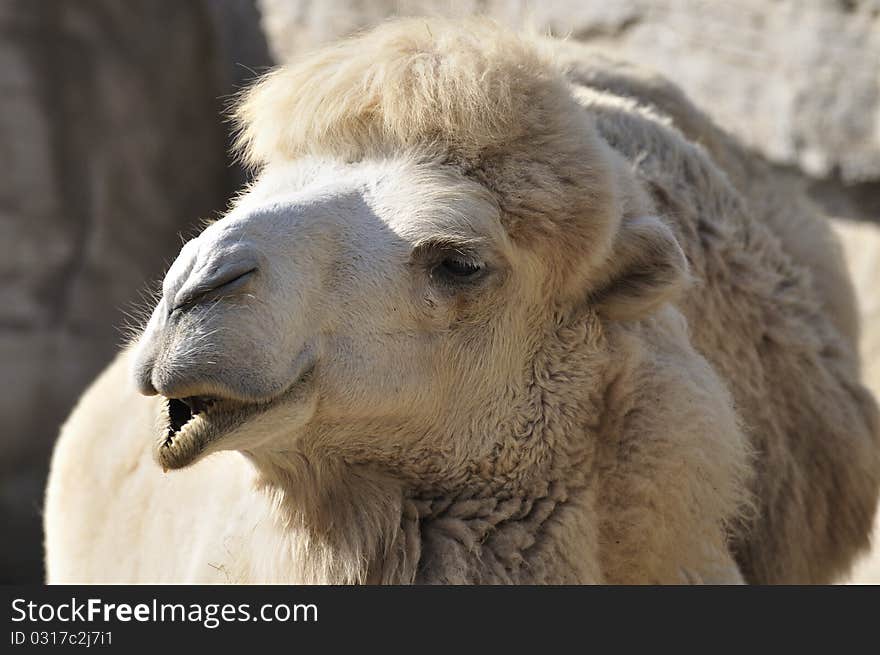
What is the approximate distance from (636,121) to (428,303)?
146 cm

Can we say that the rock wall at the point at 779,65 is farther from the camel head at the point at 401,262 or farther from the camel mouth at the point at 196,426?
the camel mouth at the point at 196,426

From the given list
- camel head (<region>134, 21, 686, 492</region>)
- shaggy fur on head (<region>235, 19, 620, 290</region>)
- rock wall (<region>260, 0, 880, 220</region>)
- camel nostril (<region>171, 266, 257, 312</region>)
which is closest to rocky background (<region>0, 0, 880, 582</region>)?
rock wall (<region>260, 0, 880, 220</region>)

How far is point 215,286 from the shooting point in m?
2.40

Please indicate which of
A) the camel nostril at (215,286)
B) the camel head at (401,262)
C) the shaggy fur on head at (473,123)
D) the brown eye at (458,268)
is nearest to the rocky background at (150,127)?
the camel head at (401,262)

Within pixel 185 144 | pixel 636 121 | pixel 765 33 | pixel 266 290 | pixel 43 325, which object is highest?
pixel 266 290

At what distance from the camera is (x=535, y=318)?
3000 millimetres

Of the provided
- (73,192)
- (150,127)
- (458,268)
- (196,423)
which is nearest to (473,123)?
(458,268)

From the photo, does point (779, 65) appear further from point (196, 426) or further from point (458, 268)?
point (196, 426)

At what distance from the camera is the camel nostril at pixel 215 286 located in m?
2.39

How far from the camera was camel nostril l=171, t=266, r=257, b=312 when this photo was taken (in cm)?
239

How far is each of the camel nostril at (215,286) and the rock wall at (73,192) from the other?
5.69 meters

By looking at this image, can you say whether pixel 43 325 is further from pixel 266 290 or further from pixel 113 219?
pixel 266 290
